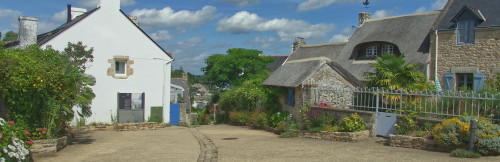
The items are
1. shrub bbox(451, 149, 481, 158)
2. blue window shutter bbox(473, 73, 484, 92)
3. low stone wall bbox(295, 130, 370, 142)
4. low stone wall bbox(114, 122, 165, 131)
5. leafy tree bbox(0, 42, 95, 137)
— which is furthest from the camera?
low stone wall bbox(114, 122, 165, 131)

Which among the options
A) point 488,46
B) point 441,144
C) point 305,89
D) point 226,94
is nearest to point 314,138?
point 305,89

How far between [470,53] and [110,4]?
17.5 meters

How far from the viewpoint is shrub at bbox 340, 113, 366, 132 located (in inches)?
480

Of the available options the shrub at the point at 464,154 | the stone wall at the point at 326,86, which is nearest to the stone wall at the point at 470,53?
the stone wall at the point at 326,86

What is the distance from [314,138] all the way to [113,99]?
11264mm

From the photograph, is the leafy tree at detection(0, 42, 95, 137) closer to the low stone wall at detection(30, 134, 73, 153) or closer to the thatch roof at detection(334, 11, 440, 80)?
the low stone wall at detection(30, 134, 73, 153)

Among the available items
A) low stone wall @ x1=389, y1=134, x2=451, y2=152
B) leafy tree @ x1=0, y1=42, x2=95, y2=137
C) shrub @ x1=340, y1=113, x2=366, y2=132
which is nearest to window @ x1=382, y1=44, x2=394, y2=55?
shrub @ x1=340, y1=113, x2=366, y2=132

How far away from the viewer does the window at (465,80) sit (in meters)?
18.4

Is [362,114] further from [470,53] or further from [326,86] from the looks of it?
[470,53]

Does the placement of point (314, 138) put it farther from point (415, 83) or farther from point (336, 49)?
point (336, 49)

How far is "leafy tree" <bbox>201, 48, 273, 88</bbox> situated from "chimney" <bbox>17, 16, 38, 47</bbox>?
21.5 m

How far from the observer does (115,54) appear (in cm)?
1975

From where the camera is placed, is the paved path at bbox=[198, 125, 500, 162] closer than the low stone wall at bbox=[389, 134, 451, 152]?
Yes

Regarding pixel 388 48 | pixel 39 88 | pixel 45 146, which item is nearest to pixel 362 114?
pixel 45 146
